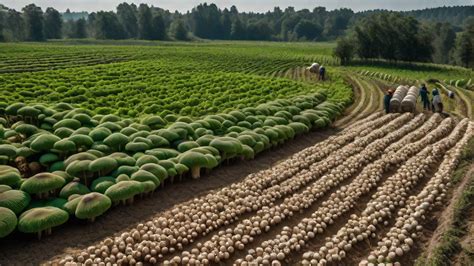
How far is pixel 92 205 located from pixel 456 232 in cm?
1002

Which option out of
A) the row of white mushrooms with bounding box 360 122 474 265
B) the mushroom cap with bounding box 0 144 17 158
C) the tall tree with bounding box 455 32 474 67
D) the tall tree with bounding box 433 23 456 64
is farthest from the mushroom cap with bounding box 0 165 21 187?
the tall tree with bounding box 433 23 456 64

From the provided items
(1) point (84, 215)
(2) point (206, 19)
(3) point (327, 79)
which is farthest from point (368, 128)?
(2) point (206, 19)

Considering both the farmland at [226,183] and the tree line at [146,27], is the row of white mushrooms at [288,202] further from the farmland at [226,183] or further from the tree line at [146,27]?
the tree line at [146,27]

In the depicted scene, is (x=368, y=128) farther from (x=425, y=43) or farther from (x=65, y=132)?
(x=425, y=43)

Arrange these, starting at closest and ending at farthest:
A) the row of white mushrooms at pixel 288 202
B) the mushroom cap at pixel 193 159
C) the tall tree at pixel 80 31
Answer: the row of white mushrooms at pixel 288 202 < the mushroom cap at pixel 193 159 < the tall tree at pixel 80 31

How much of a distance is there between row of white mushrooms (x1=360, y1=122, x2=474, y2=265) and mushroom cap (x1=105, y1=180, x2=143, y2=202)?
6706mm

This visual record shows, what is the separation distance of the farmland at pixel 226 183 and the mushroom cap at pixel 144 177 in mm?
34

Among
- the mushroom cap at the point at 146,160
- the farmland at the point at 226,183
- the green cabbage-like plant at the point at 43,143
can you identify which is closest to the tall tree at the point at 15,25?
the farmland at the point at 226,183

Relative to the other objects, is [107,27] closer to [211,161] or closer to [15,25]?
[15,25]

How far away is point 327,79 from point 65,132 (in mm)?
32252

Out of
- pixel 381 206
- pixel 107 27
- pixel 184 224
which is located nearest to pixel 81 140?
pixel 184 224

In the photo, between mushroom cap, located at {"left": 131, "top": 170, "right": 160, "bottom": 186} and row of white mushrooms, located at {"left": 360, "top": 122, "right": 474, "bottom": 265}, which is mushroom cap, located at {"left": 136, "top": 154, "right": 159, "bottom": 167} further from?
row of white mushrooms, located at {"left": 360, "top": 122, "right": 474, "bottom": 265}

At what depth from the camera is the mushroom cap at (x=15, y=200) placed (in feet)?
38.3

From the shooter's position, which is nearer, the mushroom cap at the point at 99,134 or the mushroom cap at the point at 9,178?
the mushroom cap at the point at 9,178
